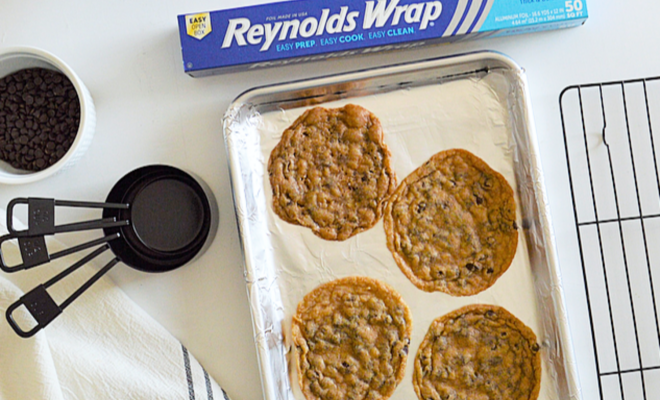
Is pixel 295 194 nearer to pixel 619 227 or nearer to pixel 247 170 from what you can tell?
pixel 247 170

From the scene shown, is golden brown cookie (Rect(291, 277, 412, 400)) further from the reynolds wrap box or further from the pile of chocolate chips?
the pile of chocolate chips

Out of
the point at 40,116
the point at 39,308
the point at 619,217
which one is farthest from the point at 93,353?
the point at 619,217

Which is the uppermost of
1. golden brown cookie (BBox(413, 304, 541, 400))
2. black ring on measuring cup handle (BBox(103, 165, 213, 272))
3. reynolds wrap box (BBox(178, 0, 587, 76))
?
reynolds wrap box (BBox(178, 0, 587, 76))

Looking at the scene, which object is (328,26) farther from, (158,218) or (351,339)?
(351,339)

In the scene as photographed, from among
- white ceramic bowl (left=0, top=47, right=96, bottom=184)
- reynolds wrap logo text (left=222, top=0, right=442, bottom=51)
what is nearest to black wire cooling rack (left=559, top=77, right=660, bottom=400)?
reynolds wrap logo text (left=222, top=0, right=442, bottom=51)

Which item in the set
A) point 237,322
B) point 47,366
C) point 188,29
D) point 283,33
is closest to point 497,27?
point 283,33

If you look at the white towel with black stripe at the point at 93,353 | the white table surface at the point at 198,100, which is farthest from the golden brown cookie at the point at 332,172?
the white towel with black stripe at the point at 93,353
